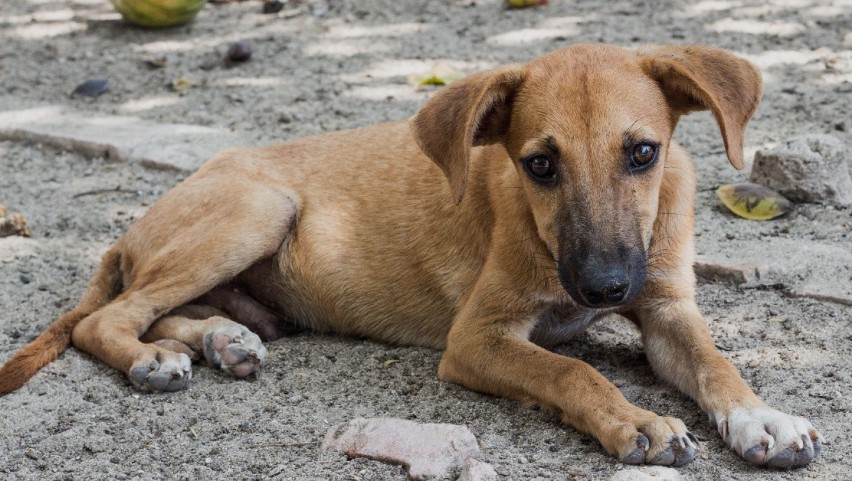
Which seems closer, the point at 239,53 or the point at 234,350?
the point at 234,350

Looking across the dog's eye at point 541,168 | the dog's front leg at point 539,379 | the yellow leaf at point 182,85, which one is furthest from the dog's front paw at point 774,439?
the yellow leaf at point 182,85

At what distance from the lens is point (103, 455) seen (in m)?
4.01

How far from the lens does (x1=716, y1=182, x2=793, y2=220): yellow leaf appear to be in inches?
223

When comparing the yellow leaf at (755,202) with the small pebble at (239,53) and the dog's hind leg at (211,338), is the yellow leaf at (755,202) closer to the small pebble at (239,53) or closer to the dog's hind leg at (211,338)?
the dog's hind leg at (211,338)

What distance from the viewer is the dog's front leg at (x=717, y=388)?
144 inches

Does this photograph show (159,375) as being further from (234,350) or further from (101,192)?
(101,192)

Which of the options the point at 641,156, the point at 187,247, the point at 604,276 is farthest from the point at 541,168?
the point at 187,247

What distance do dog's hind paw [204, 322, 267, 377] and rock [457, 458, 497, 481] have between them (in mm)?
1301

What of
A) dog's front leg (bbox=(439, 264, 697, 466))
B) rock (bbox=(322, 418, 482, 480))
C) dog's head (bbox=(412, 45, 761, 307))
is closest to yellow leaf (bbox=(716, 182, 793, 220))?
dog's head (bbox=(412, 45, 761, 307))

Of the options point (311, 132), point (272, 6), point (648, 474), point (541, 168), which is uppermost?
point (541, 168)

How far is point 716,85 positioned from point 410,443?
1.67 meters

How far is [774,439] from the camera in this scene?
12.0ft

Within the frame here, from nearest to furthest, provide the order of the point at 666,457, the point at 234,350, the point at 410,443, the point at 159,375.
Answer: the point at 666,457 → the point at 410,443 → the point at 159,375 → the point at 234,350

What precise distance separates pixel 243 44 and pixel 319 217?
12.0 ft
